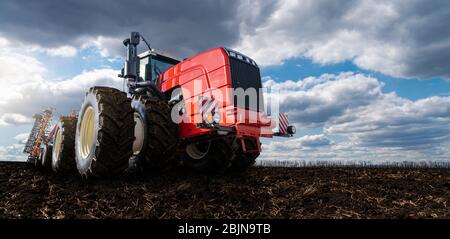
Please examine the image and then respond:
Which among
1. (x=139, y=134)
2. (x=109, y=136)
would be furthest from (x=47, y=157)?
(x=109, y=136)

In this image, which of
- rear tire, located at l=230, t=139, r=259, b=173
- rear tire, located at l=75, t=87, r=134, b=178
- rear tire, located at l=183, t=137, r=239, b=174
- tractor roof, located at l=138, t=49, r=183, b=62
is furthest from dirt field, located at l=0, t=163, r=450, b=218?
tractor roof, located at l=138, t=49, r=183, b=62

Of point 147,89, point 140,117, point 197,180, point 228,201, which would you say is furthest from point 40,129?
point 228,201

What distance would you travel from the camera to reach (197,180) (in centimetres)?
668

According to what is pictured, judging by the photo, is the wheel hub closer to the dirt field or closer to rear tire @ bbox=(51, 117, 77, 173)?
the dirt field

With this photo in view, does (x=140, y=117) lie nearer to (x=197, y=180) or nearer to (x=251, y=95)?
(x=197, y=180)

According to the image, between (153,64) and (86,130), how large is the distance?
2978 mm

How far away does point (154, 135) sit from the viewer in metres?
6.88

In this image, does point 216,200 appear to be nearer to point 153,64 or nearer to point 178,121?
point 178,121

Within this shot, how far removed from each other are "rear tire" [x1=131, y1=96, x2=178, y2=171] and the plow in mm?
20

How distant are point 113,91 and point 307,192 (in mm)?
4152

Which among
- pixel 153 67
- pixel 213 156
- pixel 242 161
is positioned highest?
pixel 153 67

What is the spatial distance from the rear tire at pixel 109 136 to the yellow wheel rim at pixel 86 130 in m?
0.47

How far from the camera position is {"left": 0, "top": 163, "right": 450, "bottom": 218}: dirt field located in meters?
4.49

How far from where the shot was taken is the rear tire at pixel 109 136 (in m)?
6.11
